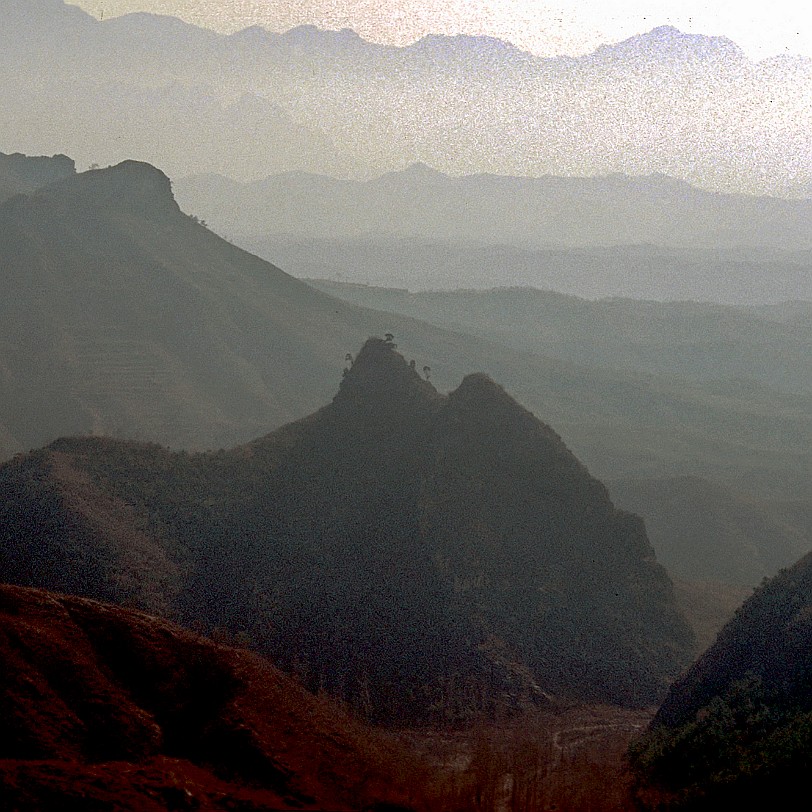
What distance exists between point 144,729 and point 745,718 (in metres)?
13.4

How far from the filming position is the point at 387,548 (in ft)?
127

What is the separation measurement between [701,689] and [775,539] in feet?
139

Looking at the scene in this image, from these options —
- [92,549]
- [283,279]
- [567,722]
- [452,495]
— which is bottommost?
[567,722]

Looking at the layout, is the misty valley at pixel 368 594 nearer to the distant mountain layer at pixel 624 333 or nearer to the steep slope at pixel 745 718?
the steep slope at pixel 745 718

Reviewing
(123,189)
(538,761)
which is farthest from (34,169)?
(538,761)

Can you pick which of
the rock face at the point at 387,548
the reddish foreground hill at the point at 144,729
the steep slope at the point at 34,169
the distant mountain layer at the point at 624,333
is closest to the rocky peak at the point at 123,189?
the steep slope at the point at 34,169

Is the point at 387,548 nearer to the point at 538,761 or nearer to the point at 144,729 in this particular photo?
the point at 538,761

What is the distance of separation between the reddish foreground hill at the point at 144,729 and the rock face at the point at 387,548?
13683 millimetres

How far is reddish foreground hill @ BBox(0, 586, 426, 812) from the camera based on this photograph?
Result: 13.0 metres

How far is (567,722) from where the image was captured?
104 feet

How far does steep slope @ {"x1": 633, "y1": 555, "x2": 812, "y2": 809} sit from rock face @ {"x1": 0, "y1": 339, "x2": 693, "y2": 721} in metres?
8.33

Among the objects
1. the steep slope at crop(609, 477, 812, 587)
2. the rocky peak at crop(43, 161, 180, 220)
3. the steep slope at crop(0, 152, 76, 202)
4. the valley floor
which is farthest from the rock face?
the steep slope at crop(0, 152, 76, 202)

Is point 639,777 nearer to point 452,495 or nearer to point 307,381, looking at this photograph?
point 452,495

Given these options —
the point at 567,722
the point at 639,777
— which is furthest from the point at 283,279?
the point at 639,777
